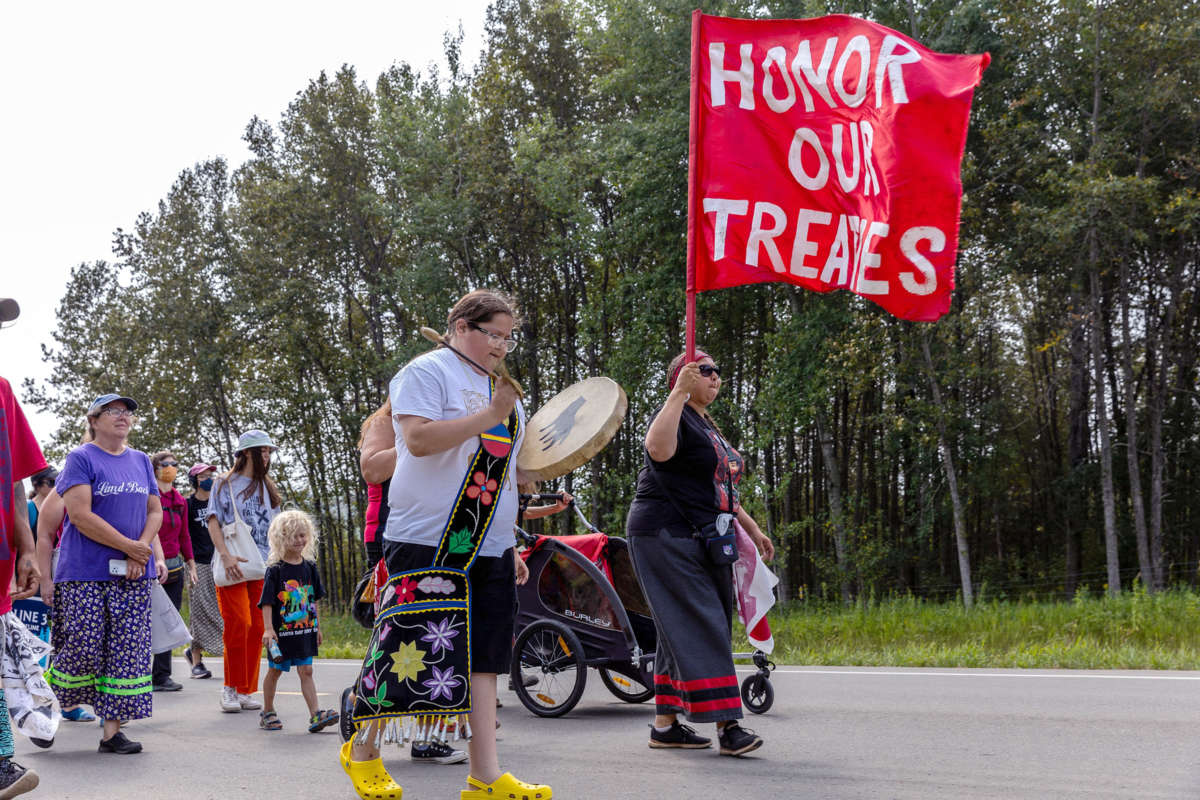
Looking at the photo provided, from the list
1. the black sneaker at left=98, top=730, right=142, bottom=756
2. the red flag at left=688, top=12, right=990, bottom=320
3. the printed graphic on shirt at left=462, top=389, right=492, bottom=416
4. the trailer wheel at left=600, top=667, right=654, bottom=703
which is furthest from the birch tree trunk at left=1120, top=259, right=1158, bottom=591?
the printed graphic on shirt at left=462, top=389, right=492, bottom=416

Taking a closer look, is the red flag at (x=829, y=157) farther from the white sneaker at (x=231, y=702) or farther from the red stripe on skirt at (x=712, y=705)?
the white sneaker at (x=231, y=702)

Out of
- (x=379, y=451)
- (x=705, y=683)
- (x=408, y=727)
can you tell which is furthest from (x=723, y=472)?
(x=408, y=727)

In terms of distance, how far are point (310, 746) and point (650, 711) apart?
235cm

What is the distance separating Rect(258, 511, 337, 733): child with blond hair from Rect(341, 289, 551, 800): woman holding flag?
130 inches

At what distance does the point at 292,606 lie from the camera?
25.3ft

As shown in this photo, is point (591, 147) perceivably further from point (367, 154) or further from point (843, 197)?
point (843, 197)

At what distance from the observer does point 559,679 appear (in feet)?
26.0

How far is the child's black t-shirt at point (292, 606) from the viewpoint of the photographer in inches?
300

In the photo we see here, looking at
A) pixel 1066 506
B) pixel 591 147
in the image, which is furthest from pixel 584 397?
pixel 1066 506

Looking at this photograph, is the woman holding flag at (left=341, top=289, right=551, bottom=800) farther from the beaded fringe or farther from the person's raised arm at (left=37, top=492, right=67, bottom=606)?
the person's raised arm at (left=37, top=492, right=67, bottom=606)

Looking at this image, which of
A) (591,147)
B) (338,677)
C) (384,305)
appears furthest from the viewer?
(384,305)

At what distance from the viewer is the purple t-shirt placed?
22.9 feet

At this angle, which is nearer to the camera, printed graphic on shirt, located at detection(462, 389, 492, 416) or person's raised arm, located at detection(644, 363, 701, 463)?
printed graphic on shirt, located at detection(462, 389, 492, 416)

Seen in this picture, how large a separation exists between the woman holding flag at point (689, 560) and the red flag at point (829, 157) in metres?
0.85
